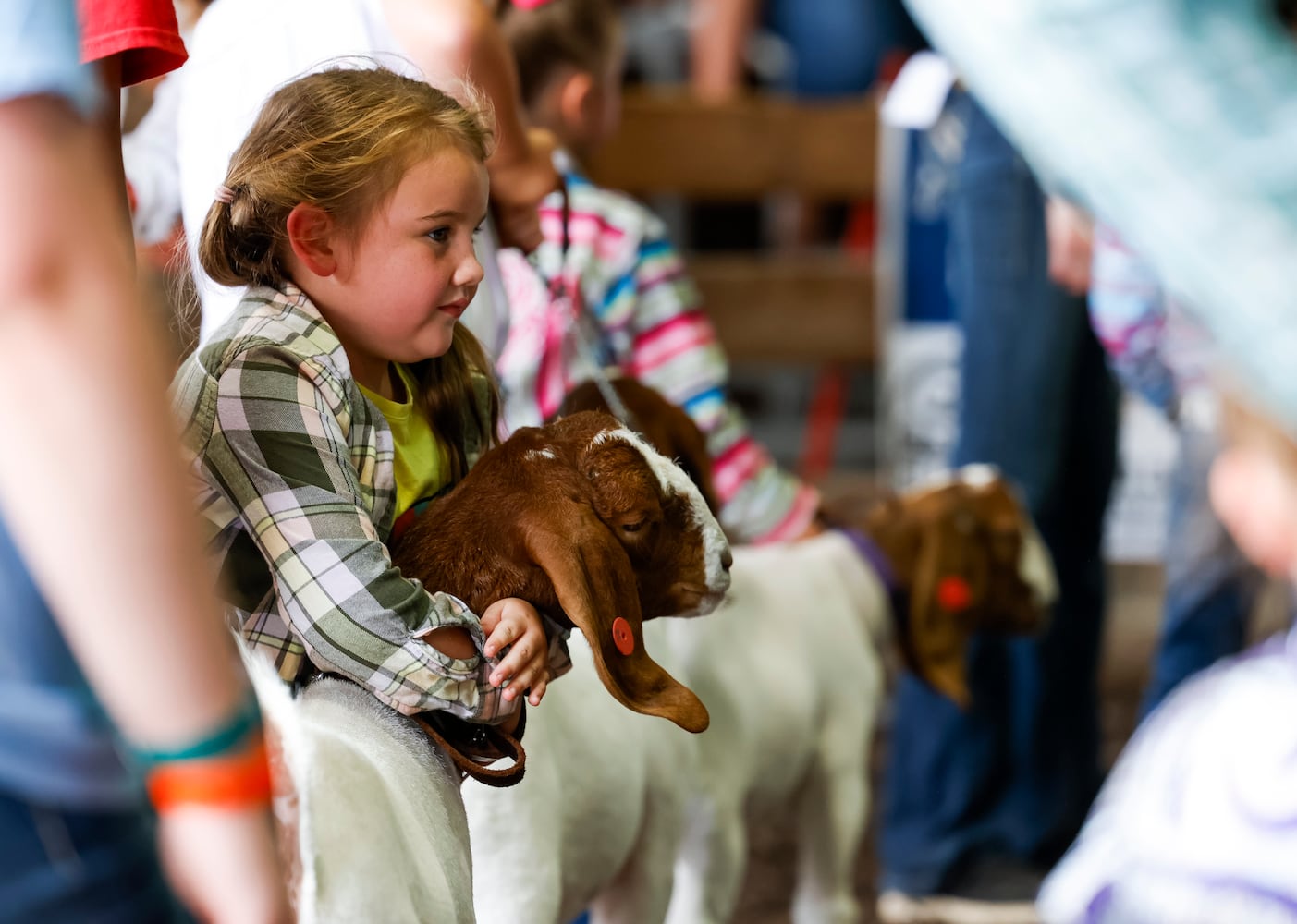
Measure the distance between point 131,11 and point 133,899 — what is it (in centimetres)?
36

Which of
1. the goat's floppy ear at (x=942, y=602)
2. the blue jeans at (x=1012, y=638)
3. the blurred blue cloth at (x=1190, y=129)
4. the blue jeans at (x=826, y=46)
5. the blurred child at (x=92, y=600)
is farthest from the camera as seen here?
the blue jeans at (x=826, y=46)

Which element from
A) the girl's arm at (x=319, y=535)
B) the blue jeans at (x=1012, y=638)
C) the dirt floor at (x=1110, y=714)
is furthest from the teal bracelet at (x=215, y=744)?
the blue jeans at (x=1012, y=638)

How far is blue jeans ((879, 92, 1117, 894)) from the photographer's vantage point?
1655 millimetres

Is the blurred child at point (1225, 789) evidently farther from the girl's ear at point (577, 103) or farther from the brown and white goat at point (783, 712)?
the girl's ear at point (577, 103)

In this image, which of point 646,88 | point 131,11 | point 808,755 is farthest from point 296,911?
point 646,88

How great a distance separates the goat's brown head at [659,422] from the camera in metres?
0.68

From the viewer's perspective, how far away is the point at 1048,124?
559 millimetres

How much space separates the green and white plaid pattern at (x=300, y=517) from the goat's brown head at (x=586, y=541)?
0.03 meters

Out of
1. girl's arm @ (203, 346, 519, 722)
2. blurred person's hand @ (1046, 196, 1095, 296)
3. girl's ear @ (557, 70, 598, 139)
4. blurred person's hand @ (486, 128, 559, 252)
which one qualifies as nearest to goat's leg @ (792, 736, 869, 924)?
blurred person's hand @ (1046, 196, 1095, 296)

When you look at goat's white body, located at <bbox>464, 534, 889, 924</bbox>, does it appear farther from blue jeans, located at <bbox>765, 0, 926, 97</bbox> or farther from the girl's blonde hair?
blue jeans, located at <bbox>765, 0, 926, 97</bbox>

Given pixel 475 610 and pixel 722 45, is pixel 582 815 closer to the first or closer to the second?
pixel 475 610

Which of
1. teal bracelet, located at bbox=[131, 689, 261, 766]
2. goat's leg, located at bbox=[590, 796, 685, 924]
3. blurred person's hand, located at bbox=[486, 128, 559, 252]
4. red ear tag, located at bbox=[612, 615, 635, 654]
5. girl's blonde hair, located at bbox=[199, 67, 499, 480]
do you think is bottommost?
goat's leg, located at bbox=[590, 796, 685, 924]

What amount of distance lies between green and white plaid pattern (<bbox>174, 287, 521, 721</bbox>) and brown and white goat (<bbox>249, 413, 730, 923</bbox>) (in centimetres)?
2

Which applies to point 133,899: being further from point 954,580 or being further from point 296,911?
point 954,580
